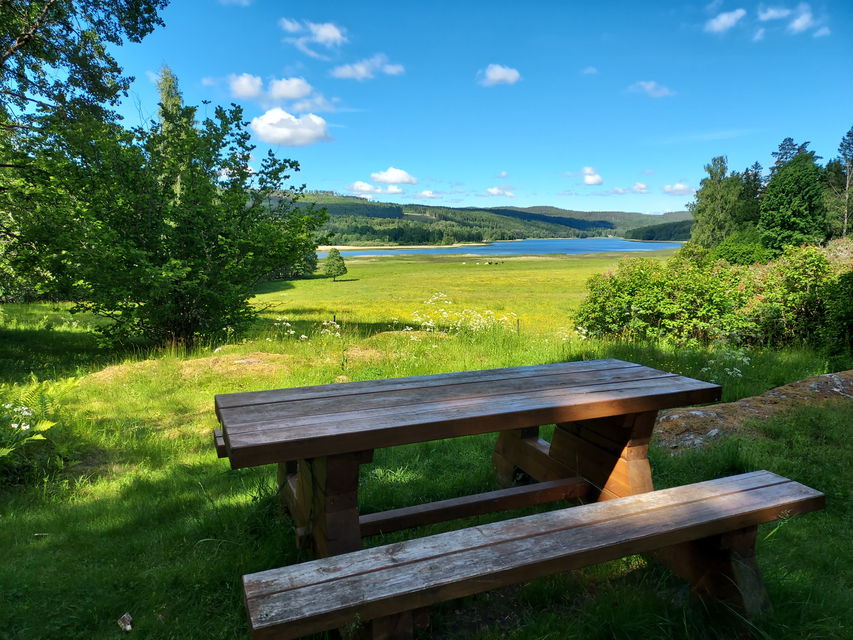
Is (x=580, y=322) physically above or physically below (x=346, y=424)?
below

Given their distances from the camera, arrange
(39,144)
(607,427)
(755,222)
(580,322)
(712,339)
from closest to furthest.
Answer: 1. (607,427)
2. (39,144)
3. (712,339)
4. (580,322)
5. (755,222)

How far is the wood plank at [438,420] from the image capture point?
5.77ft

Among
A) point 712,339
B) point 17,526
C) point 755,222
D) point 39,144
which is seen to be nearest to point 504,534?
point 17,526

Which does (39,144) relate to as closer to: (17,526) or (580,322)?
(17,526)

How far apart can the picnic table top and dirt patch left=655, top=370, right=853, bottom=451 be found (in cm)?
150

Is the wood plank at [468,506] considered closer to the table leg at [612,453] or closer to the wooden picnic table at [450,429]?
the wooden picnic table at [450,429]

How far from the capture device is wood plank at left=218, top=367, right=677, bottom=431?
207 centimetres

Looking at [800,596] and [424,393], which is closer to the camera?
[800,596]

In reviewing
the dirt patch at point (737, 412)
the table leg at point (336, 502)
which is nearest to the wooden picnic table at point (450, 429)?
the table leg at point (336, 502)

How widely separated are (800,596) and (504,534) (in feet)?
4.72

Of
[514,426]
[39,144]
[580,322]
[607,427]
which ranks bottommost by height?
[580,322]

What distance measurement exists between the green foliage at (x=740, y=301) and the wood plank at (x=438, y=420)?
639cm

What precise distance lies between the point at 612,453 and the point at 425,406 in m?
1.25

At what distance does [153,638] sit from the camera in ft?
6.30
